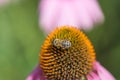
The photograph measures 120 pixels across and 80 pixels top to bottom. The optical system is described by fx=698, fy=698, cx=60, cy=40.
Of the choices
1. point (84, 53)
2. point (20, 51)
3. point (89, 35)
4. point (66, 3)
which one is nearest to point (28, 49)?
point (20, 51)

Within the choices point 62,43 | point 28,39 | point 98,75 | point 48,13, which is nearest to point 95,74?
point 98,75

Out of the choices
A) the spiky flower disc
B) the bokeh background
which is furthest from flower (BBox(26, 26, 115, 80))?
the bokeh background

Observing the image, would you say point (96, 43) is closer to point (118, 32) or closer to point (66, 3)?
point (118, 32)

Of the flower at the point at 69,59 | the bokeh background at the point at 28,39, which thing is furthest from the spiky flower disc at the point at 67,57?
the bokeh background at the point at 28,39

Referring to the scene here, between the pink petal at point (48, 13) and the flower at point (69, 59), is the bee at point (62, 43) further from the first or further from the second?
the pink petal at point (48, 13)

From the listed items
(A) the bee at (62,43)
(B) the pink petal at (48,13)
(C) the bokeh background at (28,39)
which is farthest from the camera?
(C) the bokeh background at (28,39)

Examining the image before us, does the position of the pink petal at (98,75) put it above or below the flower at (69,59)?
below

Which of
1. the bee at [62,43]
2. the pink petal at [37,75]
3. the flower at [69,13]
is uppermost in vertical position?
the flower at [69,13]
